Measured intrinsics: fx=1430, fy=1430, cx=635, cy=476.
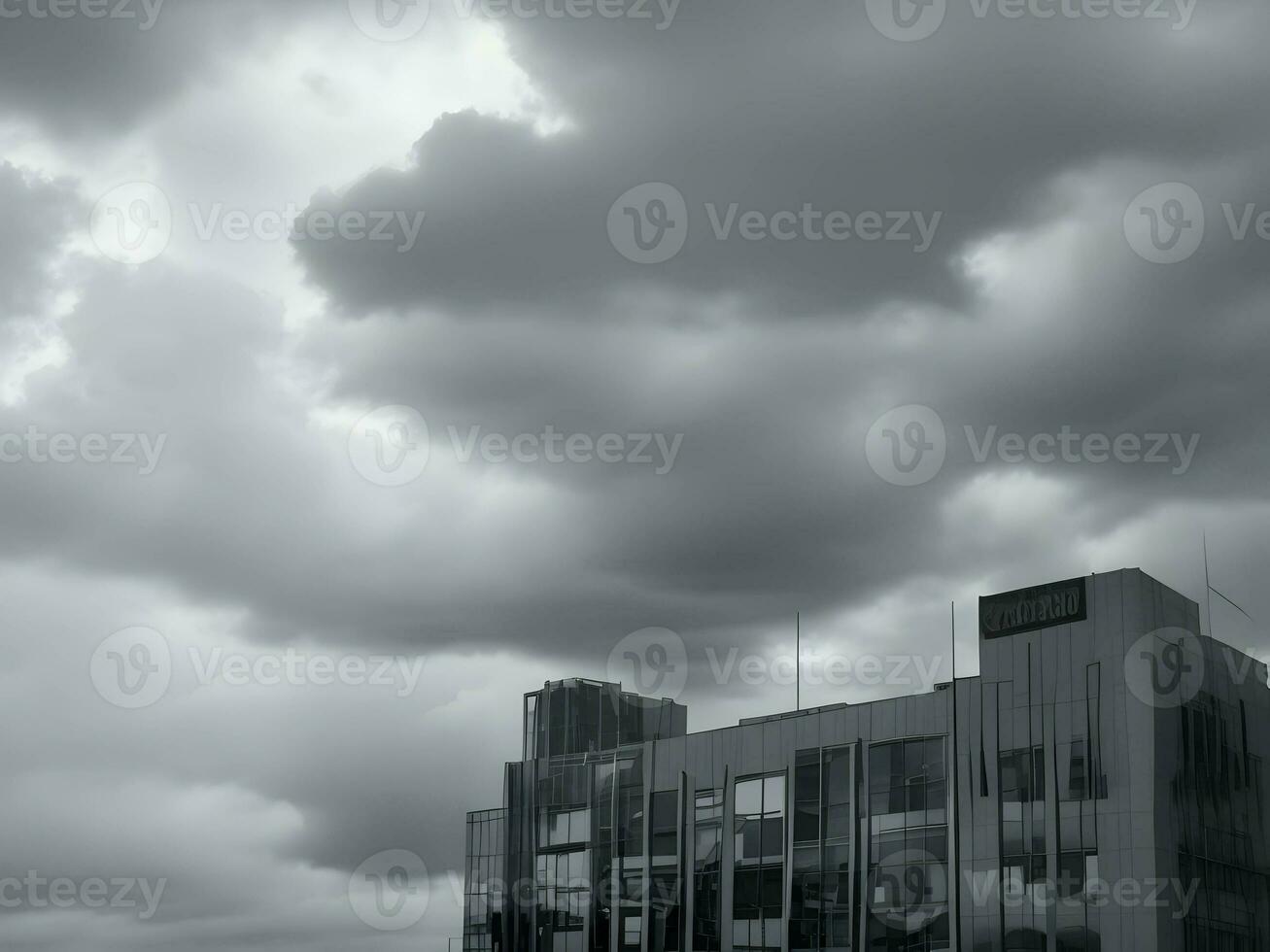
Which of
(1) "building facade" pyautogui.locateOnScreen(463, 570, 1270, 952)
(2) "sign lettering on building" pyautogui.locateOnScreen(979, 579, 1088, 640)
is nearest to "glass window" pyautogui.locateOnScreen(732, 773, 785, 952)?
(1) "building facade" pyautogui.locateOnScreen(463, 570, 1270, 952)

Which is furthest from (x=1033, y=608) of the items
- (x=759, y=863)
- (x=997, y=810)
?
(x=759, y=863)

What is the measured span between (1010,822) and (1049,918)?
16.1ft

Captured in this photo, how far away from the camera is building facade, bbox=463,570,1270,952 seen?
66.6 meters

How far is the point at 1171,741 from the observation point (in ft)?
221

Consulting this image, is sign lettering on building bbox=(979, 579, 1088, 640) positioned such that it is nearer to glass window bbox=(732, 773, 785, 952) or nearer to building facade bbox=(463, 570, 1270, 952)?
building facade bbox=(463, 570, 1270, 952)

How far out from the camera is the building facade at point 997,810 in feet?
219

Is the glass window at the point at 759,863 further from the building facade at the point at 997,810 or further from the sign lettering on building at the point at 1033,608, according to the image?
the sign lettering on building at the point at 1033,608

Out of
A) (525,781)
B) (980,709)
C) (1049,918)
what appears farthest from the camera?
(525,781)

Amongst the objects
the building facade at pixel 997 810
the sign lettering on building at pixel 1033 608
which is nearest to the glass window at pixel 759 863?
the building facade at pixel 997 810

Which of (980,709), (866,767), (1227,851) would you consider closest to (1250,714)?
(1227,851)

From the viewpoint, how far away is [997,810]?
7044 centimetres

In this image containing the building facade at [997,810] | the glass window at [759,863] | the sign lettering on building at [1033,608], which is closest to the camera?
the building facade at [997,810]

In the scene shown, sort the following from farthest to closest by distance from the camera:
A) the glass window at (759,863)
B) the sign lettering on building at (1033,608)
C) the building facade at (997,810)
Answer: the glass window at (759,863) < the sign lettering on building at (1033,608) < the building facade at (997,810)

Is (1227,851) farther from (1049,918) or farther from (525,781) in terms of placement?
(525,781)
